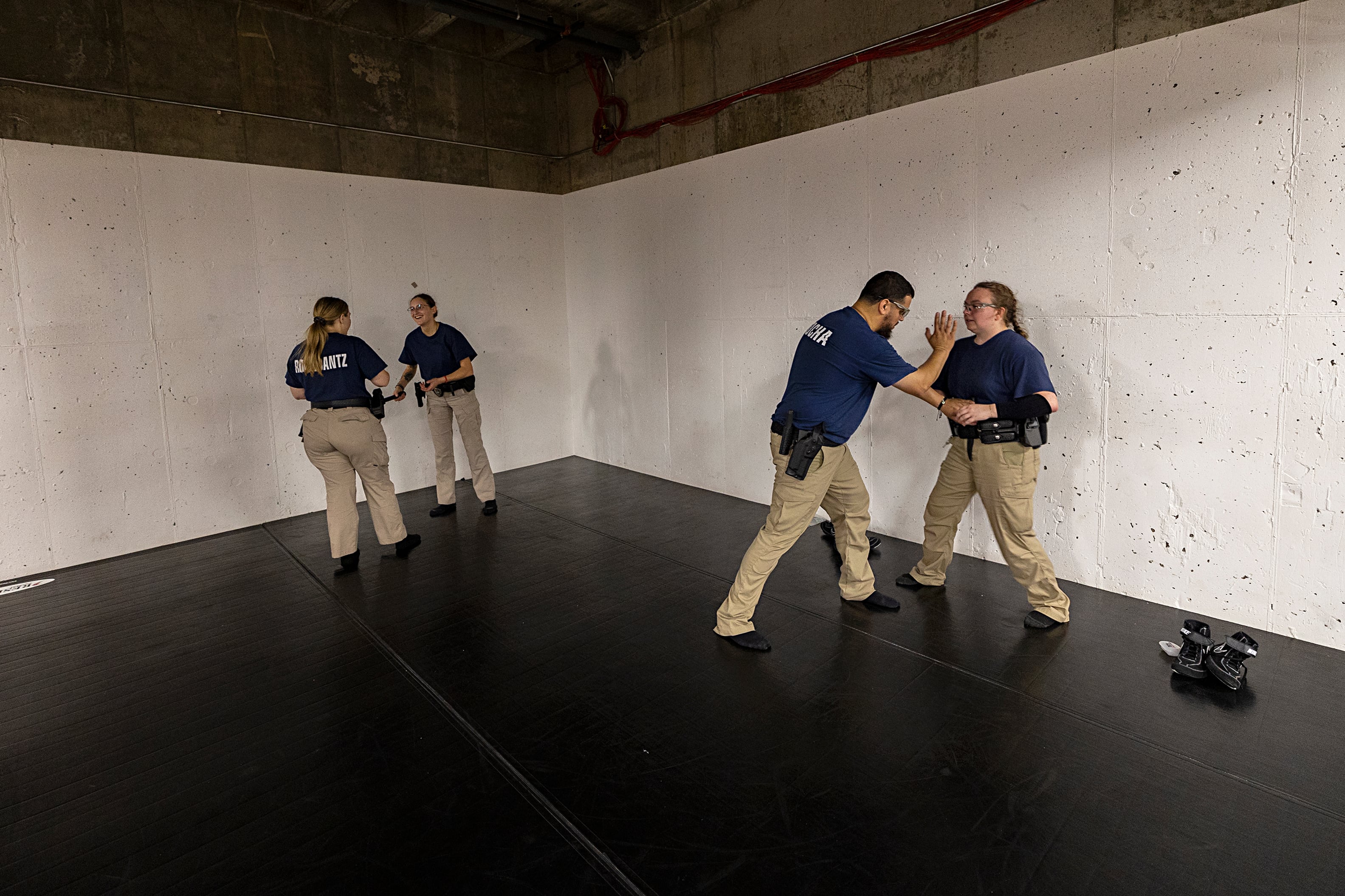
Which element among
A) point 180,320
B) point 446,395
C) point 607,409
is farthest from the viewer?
point 607,409

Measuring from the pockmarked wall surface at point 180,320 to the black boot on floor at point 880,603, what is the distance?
4512 millimetres

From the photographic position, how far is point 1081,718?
2.83 m

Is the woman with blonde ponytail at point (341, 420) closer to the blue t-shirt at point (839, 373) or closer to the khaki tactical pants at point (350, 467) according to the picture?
the khaki tactical pants at point (350, 467)

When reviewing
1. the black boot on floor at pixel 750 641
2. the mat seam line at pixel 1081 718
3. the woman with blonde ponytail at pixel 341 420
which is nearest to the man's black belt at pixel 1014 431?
the mat seam line at pixel 1081 718

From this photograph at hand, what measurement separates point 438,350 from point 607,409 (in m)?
2.16

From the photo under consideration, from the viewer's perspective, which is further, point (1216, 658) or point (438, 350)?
point (438, 350)

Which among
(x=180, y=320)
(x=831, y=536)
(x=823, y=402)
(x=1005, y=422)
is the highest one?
(x=180, y=320)

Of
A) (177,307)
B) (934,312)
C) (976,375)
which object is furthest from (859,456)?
(177,307)

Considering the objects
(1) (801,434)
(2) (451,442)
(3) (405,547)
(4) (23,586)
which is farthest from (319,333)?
(1) (801,434)

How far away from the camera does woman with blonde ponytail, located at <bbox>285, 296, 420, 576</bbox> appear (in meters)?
4.51

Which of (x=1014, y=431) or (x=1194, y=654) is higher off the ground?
(x=1014, y=431)

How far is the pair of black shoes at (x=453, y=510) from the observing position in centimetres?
597

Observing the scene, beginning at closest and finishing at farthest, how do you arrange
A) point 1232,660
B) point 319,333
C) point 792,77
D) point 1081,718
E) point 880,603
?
point 1081,718, point 1232,660, point 880,603, point 319,333, point 792,77

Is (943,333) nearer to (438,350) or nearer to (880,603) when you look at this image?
(880,603)
